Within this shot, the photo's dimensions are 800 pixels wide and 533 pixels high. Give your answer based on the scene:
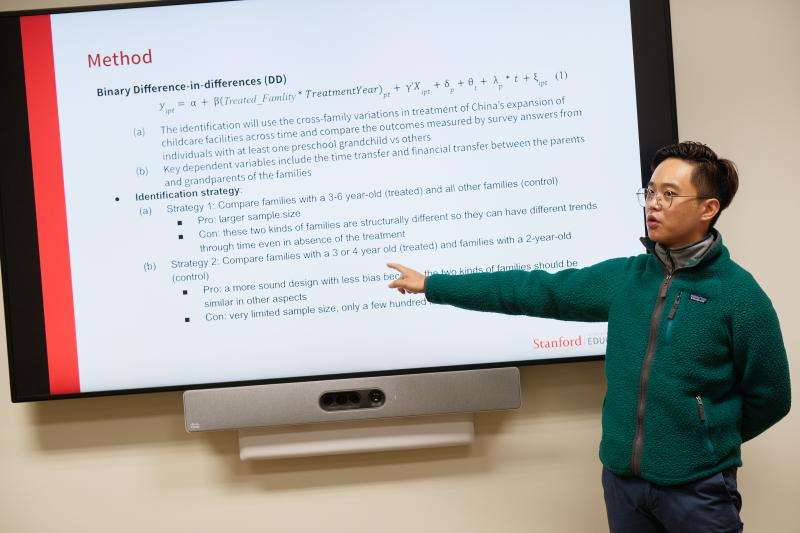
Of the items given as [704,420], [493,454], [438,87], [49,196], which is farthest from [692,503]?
[49,196]

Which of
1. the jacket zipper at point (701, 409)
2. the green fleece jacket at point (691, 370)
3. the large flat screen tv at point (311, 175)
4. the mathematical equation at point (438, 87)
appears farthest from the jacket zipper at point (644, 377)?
the mathematical equation at point (438, 87)

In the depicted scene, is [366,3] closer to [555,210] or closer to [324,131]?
[324,131]

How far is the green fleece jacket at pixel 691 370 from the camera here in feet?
4.62

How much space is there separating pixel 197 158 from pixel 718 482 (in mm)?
1576

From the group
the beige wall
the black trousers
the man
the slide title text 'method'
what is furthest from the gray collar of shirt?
the slide title text 'method'

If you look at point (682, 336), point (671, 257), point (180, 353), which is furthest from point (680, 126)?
point (180, 353)

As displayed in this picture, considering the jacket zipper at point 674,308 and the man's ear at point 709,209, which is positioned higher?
the man's ear at point 709,209

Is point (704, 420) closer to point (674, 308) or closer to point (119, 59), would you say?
point (674, 308)

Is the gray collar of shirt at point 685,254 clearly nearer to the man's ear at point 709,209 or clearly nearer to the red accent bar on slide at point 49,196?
the man's ear at point 709,209

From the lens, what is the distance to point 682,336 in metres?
1.43

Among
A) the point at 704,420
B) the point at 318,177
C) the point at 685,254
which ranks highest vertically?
the point at 318,177

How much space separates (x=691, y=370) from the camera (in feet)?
4.64

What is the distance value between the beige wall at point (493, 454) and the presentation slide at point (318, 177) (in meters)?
0.22

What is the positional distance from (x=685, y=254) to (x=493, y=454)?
0.97 m
